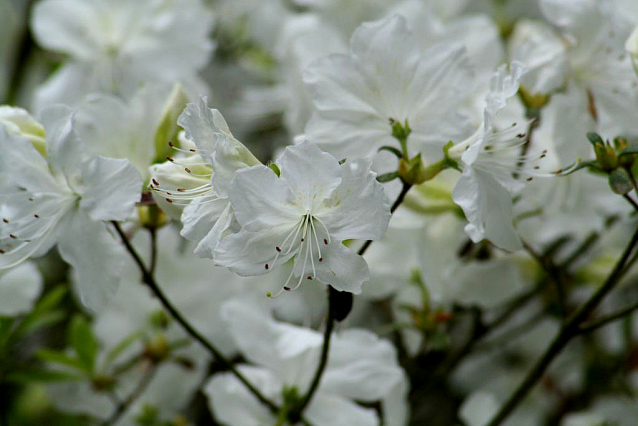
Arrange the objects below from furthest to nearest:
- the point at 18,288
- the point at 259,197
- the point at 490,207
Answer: the point at 18,288, the point at 490,207, the point at 259,197

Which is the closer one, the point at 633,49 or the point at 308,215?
the point at 308,215

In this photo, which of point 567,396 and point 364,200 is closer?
point 364,200

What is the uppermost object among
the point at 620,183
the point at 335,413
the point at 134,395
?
the point at 620,183

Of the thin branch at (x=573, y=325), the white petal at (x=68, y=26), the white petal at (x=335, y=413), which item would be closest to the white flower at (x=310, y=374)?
the white petal at (x=335, y=413)

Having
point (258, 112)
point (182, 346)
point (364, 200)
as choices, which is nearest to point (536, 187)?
point (364, 200)

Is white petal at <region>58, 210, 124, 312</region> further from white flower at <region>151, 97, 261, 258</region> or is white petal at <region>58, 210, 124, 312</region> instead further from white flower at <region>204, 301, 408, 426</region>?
white flower at <region>204, 301, 408, 426</region>

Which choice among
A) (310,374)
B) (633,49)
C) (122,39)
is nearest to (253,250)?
(310,374)

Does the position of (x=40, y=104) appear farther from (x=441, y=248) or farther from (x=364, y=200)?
(x=364, y=200)

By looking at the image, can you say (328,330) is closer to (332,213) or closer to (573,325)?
(332,213)
